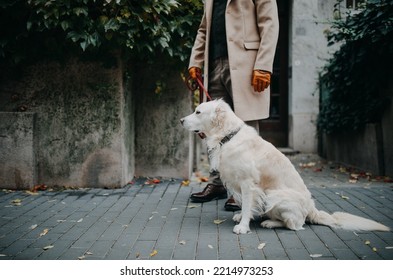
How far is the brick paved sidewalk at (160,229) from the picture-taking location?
291cm

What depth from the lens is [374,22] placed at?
17.9ft

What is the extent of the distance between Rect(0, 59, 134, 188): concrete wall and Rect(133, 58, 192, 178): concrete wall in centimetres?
60

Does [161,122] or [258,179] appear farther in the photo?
[161,122]

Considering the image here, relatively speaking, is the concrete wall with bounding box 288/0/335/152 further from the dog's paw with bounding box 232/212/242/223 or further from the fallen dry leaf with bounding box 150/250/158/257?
the fallen dry leaf with bounding box 150/250/158/257

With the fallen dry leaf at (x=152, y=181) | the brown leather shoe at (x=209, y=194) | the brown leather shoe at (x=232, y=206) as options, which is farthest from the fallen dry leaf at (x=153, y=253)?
the fallen dry leaf at (x=152, y=181)

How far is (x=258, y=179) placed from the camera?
3.46 meters

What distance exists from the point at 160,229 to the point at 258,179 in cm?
93

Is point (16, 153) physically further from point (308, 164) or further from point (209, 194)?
point (308, 164)

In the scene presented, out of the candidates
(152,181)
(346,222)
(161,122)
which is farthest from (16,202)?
(346,222)

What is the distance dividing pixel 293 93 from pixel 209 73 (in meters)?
4.67

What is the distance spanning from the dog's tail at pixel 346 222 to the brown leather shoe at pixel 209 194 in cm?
127

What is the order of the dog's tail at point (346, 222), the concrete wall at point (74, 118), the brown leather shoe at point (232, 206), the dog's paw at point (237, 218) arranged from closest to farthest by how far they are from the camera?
the dog's tail at point (346, 222), the dog's paw at point (237, 218), the brown leather shoe at point (232, 206), the concrete wall at point (74, 118)

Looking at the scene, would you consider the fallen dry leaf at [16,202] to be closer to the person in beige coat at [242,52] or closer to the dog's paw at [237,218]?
the person in beige coat at [242,52]
